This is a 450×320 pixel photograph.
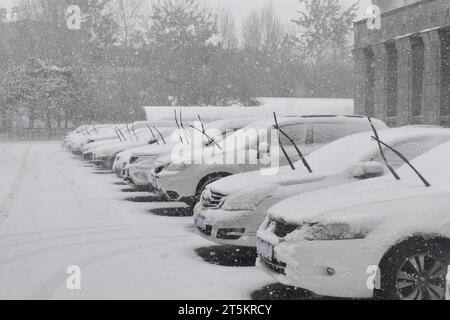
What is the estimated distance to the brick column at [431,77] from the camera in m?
26.9

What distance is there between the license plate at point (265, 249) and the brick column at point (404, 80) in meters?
24.6

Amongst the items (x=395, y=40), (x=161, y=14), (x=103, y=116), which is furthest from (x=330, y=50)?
(x=395, y=40)

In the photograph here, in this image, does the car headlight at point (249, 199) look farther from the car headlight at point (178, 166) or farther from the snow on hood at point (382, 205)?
the car headlight at point (178, 166)

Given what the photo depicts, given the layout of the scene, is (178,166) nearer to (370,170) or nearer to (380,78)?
(370,170)

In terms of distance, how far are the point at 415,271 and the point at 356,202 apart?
0.70 meters

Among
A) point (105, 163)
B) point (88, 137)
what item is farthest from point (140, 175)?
point (88, 137)

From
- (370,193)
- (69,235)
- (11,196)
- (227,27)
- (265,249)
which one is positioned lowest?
(11,196)

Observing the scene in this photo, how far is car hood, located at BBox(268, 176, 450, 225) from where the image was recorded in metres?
5.35


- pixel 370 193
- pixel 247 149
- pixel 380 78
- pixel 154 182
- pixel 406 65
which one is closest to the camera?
pixel 370 193

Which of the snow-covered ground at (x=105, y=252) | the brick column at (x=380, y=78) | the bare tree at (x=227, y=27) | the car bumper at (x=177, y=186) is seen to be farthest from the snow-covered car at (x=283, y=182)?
the bare tree at (x=227, y=27)

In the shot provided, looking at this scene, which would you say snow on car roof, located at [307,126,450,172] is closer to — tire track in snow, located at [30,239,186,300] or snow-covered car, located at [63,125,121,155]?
tire track in snow, located at [30,239,186,300]

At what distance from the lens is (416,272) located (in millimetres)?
5324

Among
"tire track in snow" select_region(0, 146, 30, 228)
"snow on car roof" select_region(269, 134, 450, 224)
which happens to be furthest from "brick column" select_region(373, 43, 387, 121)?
"snow on car roof" select_region(269, 134, 450, 224)
